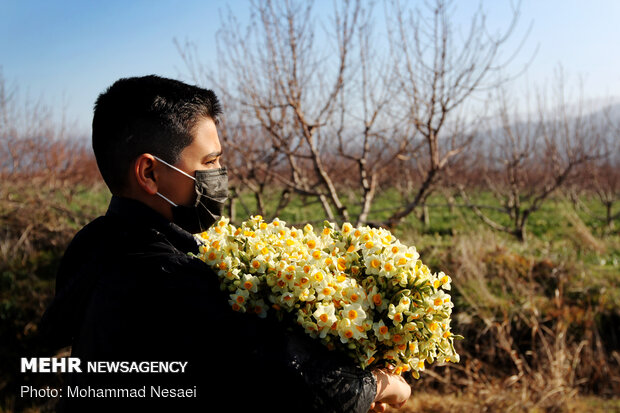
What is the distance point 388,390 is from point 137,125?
1.37 metres

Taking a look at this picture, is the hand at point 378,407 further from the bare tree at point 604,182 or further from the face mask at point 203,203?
the bare tree at point 604,182

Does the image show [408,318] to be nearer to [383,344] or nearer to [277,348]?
[383,344]

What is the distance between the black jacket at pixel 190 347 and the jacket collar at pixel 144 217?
0.19 m

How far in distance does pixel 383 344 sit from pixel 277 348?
429 millimetres

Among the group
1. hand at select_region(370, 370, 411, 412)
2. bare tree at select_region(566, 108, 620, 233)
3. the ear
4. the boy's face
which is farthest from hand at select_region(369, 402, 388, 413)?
bare tree at select_region(566, 108, 620, 233)

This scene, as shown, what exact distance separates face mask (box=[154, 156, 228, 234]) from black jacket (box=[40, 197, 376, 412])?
35 centimetres

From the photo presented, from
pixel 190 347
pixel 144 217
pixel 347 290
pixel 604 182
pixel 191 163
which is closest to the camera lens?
pixel 190 347

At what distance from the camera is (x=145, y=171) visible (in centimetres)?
181

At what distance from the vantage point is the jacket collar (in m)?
1.75

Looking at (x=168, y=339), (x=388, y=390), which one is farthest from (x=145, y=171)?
(x=388, y=390)

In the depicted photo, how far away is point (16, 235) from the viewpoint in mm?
7930

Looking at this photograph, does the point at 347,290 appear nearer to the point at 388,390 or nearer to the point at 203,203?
the point at 388,390

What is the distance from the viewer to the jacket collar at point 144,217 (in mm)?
1753

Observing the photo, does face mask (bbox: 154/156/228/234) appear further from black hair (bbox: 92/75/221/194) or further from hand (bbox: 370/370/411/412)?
hand (bbox: 370/370/411/412)
